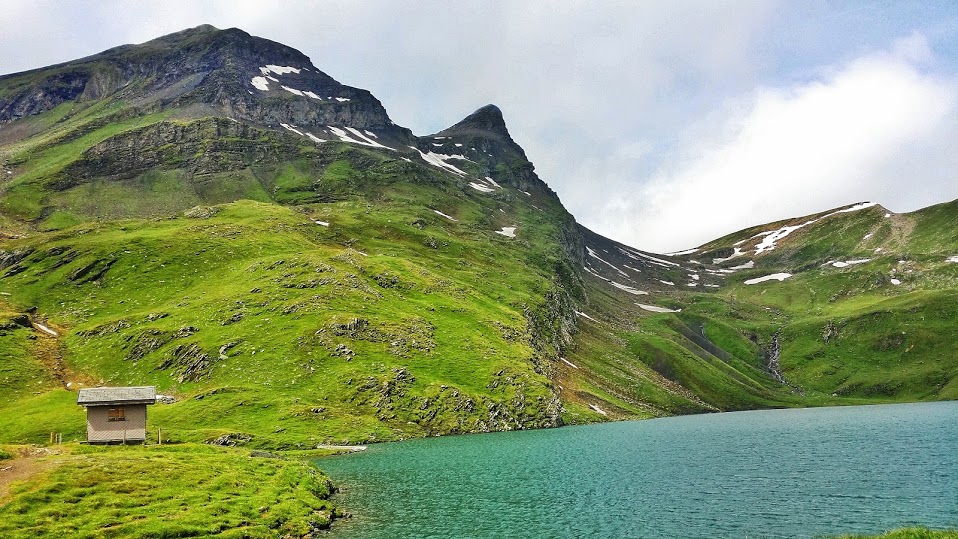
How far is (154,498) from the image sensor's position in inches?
1578

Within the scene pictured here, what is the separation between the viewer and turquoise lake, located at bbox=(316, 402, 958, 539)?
41.0 m

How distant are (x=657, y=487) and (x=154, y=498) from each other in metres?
43.1

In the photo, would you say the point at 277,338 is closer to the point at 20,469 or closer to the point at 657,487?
the point at 20,469

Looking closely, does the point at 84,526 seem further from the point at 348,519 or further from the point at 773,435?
the point at 773,435

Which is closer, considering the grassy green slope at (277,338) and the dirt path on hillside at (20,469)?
the dirt path on hillside at (20,469)

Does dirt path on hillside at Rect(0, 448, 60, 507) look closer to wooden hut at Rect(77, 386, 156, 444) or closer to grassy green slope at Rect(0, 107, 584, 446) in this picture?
wooden hut at Rect(77, 386, 156, 444)

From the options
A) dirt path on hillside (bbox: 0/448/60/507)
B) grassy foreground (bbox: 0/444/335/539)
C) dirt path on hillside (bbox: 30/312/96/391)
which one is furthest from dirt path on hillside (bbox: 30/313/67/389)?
dirt path on hillside (bbox: 0/448/60/507)

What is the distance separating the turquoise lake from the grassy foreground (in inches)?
179

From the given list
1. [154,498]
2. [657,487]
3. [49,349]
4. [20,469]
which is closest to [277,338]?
[49,349]

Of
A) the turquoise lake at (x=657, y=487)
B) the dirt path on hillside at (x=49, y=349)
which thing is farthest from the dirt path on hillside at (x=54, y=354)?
the turquoise lake at (x=657, y=487)

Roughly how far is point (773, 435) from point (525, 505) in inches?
2845

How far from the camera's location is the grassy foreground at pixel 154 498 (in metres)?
34.1

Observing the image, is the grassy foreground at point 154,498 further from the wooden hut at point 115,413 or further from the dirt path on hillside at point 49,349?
the dirt path on hillside at point 49,349

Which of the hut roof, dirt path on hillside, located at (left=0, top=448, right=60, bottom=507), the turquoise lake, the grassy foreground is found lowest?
the turquoise lake
